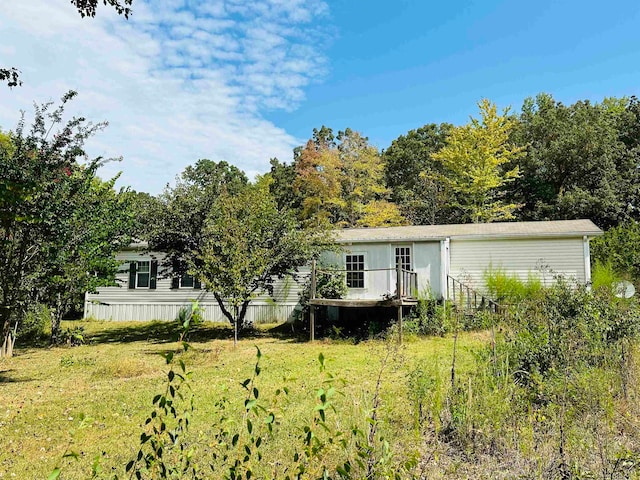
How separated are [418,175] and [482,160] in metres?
8.41

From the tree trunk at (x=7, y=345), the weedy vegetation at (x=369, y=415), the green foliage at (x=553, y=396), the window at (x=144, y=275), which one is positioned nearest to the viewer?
the weedy vegetation at (x=369, y=415)

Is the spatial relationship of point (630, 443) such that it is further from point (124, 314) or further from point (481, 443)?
point (124, 314)

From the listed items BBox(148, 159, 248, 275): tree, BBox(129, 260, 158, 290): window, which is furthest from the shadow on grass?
BBox(148, 159, 248, 275): tree

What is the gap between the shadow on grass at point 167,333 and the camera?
623 inches

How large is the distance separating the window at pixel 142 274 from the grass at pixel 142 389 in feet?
16.6

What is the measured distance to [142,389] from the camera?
8094mm

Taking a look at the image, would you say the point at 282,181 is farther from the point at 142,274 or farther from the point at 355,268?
the point at 355,268

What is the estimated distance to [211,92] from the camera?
12.1 m

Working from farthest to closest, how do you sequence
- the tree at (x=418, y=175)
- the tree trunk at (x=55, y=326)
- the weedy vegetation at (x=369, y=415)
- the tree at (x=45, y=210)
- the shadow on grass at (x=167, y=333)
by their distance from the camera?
the tree at (x=418, y=175) → the shadow on grass at (x=167, y=333) → the tree trunk at (x=55, y=326) → the tree at (x=45, y=210) → the weedy vegetation at (x=369, y=415)

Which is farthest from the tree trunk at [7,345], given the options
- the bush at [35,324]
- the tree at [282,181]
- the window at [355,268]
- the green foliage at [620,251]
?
the tree at [282,181]

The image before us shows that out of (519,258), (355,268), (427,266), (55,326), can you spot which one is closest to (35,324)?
(55,326)

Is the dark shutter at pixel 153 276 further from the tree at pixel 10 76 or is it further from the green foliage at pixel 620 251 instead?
the green foliage at pixel 620 251

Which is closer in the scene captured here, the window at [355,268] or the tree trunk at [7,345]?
the tree trunk at [7,345]

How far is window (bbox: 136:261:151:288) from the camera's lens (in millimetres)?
20391
